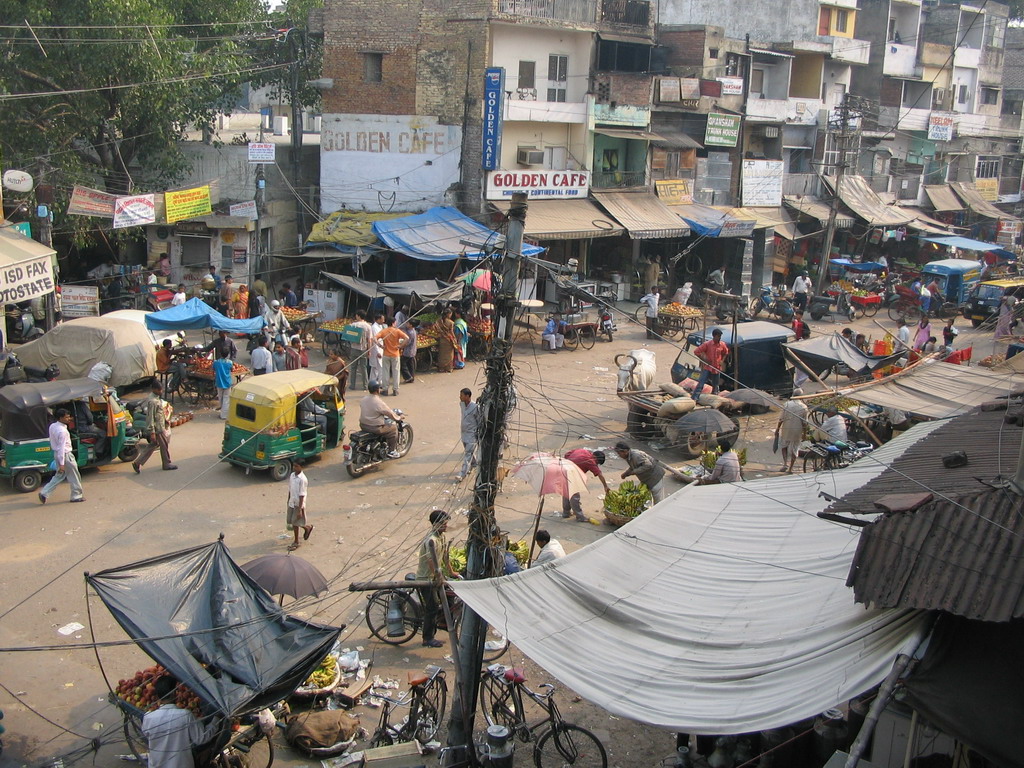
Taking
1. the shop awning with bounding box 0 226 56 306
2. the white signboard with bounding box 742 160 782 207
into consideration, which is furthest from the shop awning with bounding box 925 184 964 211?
the shop awning with bounding box 0 226 56 306

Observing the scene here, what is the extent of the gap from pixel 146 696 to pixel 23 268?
12239mm

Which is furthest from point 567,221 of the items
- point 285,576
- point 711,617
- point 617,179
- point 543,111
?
point 711,617

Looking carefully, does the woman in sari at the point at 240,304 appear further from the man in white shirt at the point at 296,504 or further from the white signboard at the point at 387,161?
the man in white shirt at the point at 296,504

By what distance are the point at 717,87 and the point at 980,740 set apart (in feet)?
99.0

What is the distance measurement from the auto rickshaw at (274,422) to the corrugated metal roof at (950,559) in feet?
31.8

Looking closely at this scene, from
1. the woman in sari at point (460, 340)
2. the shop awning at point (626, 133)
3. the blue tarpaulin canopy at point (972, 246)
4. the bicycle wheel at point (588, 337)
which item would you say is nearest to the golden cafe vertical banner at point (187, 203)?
the woman in sari at point (460, 340)

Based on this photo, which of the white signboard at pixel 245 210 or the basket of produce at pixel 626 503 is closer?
the basket of produce at pixel 626 503

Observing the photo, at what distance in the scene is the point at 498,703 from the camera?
29.4ft

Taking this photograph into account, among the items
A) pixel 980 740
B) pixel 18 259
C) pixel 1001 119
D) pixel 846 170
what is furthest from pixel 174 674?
pixel 1001 119

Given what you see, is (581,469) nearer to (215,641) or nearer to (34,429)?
(215,641)

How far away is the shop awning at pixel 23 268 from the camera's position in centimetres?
1762

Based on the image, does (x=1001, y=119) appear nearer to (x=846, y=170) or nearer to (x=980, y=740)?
(x=846, y=170)

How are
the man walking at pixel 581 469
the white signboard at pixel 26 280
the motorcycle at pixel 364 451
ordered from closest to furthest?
the man walking at pixel 581 469, the motorcycle at pixel 364 451, the white signboard at pixel 26 280

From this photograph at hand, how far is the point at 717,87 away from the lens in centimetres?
3275
